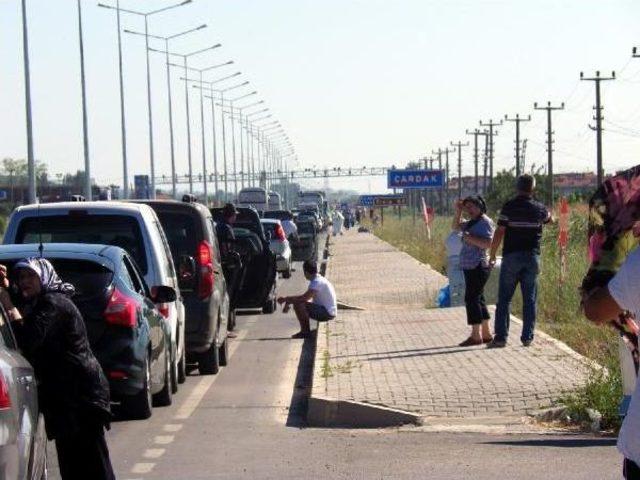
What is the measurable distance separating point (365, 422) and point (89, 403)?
199 inches

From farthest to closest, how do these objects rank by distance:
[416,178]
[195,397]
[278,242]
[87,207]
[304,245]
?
[304,245], [416,178], [278,242], [195,397], [87,207]

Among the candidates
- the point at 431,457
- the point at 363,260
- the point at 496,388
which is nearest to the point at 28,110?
the point at 363,260

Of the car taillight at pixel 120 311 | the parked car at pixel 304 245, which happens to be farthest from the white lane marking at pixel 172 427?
the parked car at pixel 304 245

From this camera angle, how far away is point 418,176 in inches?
2153

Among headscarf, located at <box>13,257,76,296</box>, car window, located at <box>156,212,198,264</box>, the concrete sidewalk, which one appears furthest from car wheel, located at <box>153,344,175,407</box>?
headscarf, located at <box>13,257,76,296</box>

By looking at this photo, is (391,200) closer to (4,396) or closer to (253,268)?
(253,268)

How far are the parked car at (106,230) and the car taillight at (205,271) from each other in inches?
60.1

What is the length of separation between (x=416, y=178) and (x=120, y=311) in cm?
4225

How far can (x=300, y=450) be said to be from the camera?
1180 centimetres

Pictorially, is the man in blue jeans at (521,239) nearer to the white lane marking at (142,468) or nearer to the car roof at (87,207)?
the car roof at (87,207)

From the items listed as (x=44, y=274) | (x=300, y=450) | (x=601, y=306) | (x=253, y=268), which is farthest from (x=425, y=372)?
(x=601, y=306)

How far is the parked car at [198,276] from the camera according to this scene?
16812 mm

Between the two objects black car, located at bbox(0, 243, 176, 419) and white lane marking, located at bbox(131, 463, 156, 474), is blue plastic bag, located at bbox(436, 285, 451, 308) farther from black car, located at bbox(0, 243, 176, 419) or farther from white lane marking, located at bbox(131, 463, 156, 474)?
white lane marking, located at bbox(131, 463, 156, 474)

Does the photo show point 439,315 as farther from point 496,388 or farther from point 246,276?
point 496,388
